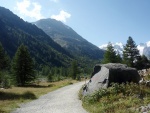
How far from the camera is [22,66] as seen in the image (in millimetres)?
72312

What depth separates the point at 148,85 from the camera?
30.2 metres

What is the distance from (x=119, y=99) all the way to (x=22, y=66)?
51.7 meters

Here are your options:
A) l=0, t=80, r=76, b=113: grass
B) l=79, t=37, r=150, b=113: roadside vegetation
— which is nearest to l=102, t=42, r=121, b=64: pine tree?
l=0, t=80, r=76, b=113: grass

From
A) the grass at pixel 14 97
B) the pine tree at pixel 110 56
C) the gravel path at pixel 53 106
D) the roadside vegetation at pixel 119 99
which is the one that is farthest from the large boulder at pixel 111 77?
the pine tree at pixel 110 56

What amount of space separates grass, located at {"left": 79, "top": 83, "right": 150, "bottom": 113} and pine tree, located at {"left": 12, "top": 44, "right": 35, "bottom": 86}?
46.9 meters

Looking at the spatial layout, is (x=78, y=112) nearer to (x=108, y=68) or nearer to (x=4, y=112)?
(x=4, y=112)

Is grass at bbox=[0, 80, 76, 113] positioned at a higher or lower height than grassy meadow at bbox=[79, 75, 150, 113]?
lower

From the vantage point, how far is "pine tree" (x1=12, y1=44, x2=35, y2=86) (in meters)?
71.8

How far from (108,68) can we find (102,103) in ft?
30.2

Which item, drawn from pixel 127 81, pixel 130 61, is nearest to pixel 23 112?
pixel 127 81

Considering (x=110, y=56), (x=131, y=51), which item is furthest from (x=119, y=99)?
(x=131, y=51)

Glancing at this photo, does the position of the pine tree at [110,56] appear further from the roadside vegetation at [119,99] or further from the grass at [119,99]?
the grass at [119,99]

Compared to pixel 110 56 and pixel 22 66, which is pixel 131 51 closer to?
pixel 110 56

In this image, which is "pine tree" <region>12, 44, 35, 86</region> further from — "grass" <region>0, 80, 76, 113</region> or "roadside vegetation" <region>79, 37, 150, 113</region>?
"roadside vegetation" <region>79, 37, 150, 113</region>
